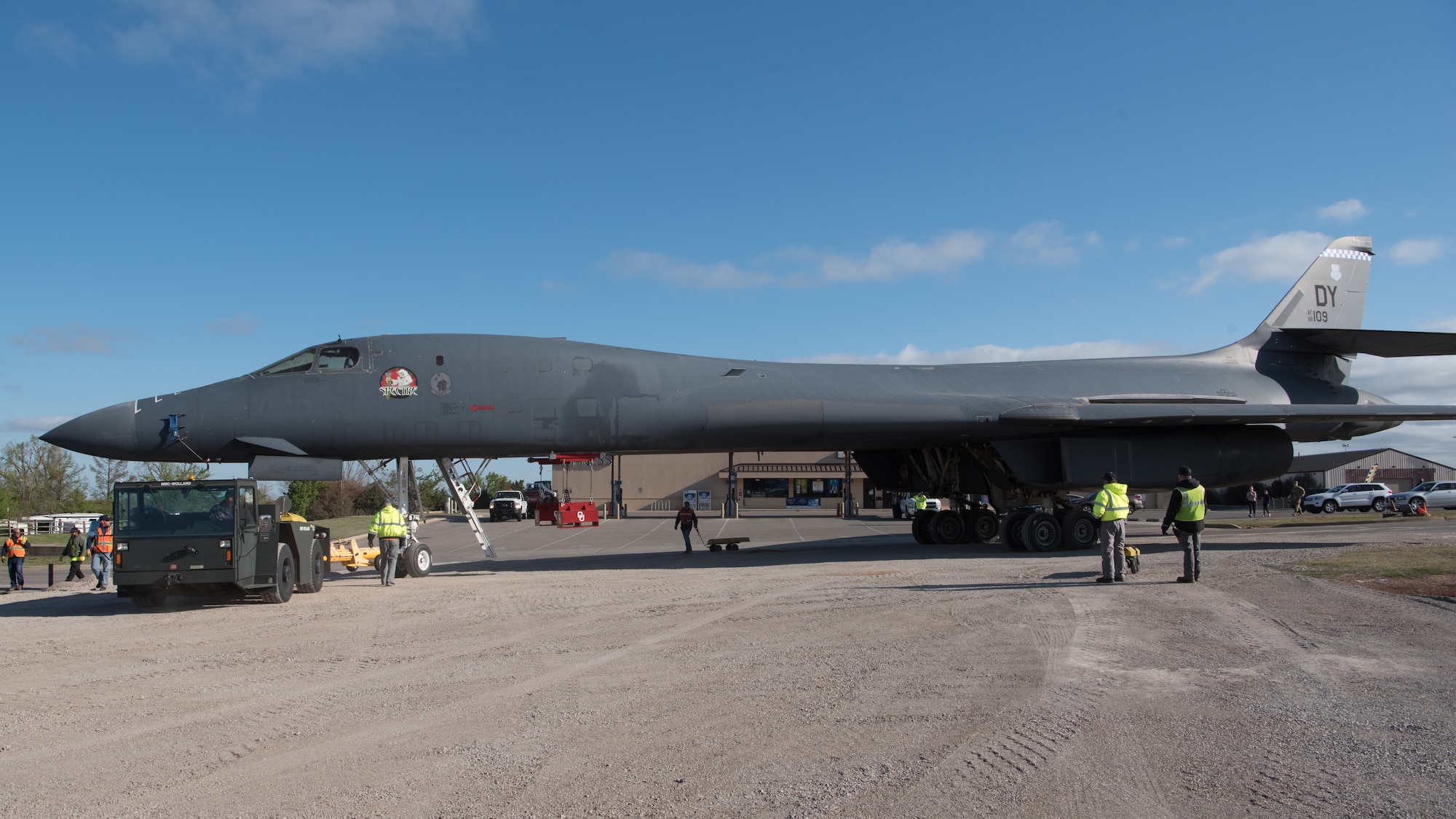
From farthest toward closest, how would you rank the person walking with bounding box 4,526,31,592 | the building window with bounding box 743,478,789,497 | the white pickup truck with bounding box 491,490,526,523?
the building window with bounding box 743,478,789,497 < the white pickup truck with bounding box 491,490,526,523 < the person walking with bounding box 4,526,31,592

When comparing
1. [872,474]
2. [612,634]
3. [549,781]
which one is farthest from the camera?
[872,474]

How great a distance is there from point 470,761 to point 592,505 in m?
35.4

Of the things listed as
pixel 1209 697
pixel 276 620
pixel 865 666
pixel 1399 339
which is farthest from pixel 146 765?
pixel 1399 339

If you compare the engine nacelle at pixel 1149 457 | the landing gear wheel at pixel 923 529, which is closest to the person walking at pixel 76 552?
the landing gear wheel at pixel 923 529

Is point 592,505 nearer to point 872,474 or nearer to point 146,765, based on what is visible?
point 872,474

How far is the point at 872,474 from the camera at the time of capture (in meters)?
21.0

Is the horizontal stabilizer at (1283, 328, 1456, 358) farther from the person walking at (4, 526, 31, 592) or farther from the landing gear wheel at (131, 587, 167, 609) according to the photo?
the person walking at (4, 526, 31, 592)

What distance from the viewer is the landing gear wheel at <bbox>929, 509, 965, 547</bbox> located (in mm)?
19938

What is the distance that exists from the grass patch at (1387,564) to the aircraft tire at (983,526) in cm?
646

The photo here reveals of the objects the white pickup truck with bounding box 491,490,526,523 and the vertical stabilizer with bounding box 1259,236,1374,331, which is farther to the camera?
the white pickup truck with bounding box 491,490,526,523

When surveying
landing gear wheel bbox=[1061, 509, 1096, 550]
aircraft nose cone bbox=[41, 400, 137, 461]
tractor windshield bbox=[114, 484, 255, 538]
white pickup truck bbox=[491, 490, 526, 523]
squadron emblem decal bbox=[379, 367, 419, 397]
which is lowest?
white pickup truck bbox=[491, 490, 526, 523]

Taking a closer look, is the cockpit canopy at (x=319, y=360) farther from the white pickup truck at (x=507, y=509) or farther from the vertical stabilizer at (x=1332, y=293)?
the white pickup truck at (x=507, y=509)

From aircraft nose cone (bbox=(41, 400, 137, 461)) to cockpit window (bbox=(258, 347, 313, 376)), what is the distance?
1937mm

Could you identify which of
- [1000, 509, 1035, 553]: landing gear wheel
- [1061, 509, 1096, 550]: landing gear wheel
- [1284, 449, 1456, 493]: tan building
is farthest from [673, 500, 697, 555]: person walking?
[1284, 449, 1456, 493]: tan building
